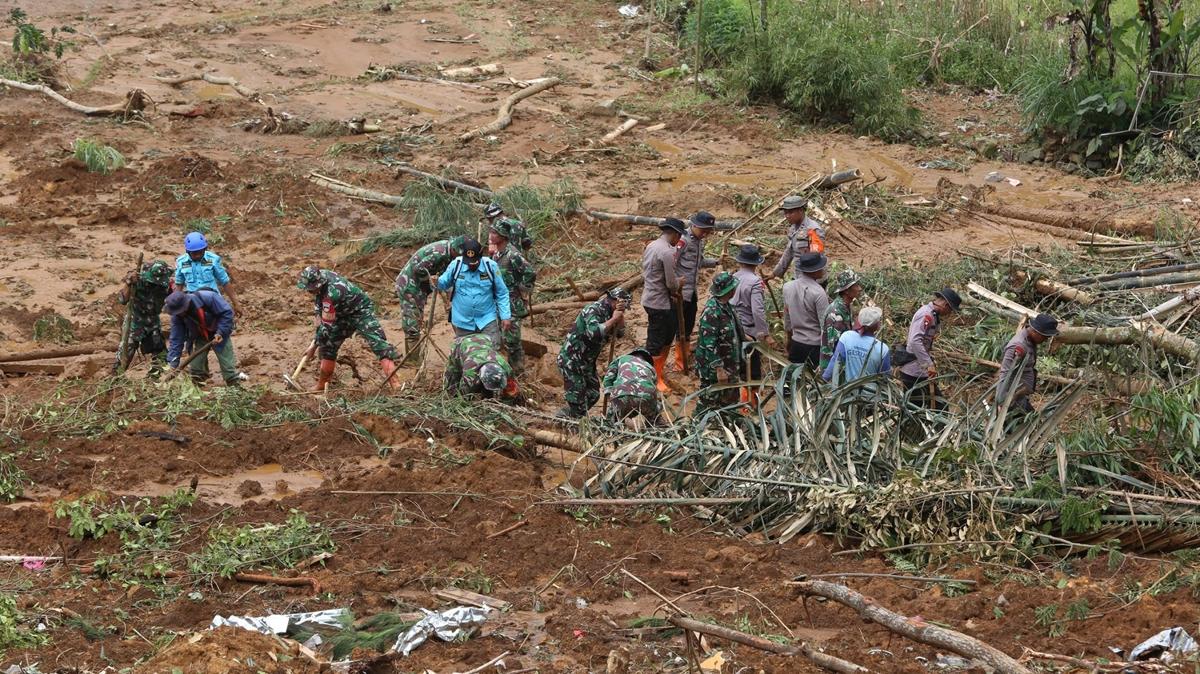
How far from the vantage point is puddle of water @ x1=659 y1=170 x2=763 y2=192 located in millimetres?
17391

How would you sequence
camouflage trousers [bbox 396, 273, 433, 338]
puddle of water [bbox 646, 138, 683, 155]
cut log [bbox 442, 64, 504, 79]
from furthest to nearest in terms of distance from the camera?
1. cut log [bbox 442, 64, 504, 79]
2. puddle of water [bbox 646, 138, 683, 155]
3. camouflage trousers [bbox 396, 273, 433, 338]

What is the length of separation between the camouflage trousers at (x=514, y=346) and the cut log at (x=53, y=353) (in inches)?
153

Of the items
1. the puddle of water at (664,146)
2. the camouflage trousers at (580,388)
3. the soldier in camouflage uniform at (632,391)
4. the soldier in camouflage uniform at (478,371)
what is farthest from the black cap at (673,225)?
the puddle of water at (664,146)

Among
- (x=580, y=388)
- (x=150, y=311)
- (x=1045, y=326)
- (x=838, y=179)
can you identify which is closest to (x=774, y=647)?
(x=1045, y=326)

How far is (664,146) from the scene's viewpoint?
62.8 ft

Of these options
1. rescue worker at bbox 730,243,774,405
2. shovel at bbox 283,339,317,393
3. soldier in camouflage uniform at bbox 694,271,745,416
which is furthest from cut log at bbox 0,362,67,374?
rescue worker at bbox 730,243,774,405

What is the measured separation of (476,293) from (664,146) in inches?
351

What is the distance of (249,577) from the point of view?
7.25 meters

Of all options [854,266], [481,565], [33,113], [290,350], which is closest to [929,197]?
[854,266]

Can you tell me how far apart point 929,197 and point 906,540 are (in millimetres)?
8893

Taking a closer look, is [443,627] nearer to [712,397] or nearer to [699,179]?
[712,397]

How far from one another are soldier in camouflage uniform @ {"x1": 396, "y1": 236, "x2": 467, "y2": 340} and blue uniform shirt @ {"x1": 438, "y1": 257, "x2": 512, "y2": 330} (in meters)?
0.47

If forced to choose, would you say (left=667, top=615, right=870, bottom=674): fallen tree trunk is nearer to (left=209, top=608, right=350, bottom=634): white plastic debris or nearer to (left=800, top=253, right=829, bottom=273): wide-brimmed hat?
(left=209, top=608, right=350, bottom=634): white plastic debris

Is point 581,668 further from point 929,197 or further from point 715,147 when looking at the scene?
point 715,147
